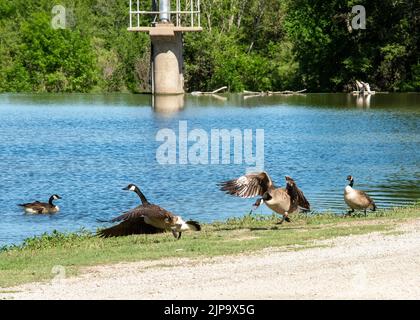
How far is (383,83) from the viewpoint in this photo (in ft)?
256

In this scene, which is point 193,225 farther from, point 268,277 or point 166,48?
point 166,48

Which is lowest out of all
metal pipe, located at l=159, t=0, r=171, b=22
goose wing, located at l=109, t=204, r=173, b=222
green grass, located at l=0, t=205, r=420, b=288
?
green grass, located at l=0, t=205, r=420, b=288

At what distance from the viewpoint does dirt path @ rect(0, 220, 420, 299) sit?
39.3 ft

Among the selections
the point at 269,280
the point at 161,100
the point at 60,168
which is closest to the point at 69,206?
the point at 60,168

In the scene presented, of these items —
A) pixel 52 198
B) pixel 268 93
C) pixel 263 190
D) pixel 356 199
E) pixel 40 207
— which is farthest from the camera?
pixel 268 93

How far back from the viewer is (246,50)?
277 feet

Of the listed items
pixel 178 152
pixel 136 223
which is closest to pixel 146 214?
pixel 136 223

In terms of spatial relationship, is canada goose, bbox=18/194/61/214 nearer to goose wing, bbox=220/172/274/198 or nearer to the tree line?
goose wing, bbox=220/172/274/198

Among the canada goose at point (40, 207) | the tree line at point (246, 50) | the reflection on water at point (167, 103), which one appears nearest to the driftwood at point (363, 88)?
the tree line at point (246, 50)

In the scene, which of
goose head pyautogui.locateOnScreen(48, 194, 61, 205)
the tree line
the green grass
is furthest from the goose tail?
the tree line

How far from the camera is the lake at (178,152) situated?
80.2 feet

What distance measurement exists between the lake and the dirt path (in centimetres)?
654

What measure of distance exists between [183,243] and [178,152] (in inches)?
821
